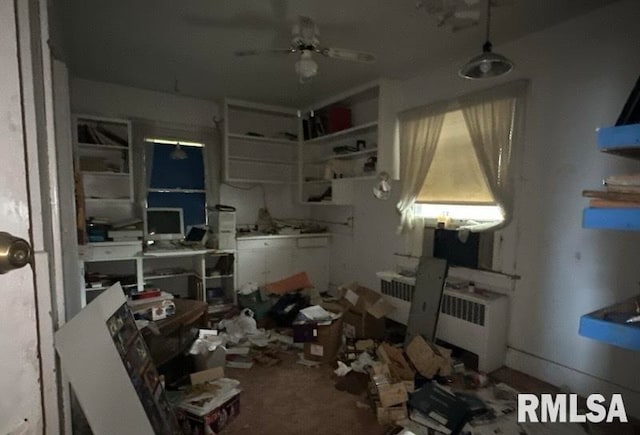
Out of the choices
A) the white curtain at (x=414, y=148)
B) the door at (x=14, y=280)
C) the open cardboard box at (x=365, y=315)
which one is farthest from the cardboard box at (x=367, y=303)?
the door at (x=14, y=280)

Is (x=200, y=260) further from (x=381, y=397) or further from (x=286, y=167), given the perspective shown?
(x=381, y=397)

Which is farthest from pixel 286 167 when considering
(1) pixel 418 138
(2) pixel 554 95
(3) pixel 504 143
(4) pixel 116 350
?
(4) pixel 116 350

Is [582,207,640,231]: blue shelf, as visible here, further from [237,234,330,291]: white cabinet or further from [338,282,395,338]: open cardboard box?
[237,234,330,291]: white cabinet

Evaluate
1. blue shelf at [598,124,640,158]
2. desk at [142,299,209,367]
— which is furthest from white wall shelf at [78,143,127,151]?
blue shelf at [598,124,640,158]

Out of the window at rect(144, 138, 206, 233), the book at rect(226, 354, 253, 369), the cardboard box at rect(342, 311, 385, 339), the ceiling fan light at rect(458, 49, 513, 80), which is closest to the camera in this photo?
A: the ceiling fan light at rect(458, 49, 513, 80)

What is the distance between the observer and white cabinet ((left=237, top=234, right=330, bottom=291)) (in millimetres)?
4125

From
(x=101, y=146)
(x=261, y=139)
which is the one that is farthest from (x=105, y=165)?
(x=261, y=139)

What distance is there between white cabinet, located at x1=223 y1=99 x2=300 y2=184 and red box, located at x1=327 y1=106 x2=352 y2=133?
0.76m

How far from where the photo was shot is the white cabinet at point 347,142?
3.48 m

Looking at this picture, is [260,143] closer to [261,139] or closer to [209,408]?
[261,139]

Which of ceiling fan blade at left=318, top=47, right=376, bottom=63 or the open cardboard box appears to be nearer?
ceiling fan blade at left=318, top=47, right=376, bottom=63

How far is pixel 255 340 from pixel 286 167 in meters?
2.61

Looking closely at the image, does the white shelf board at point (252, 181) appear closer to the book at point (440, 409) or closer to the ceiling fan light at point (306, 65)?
the ceiling fan light at point (306, 65)

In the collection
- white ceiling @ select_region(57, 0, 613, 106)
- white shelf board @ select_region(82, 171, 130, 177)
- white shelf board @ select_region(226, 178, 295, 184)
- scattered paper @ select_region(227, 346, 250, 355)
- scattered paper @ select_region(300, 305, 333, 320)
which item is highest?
white ceiling @ select_region(57, 0, 613, 106)
